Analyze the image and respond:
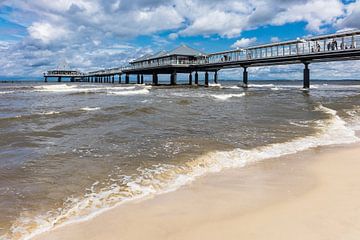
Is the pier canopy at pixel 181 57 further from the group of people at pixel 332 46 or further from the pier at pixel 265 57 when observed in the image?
the group of people at pixel 332 46

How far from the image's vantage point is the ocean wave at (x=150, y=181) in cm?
397

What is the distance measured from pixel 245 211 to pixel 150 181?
190 centimetres

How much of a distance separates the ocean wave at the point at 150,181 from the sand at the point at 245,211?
218 mm

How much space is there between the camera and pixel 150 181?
5.48 m

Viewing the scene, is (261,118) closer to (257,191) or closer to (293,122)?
(293,122)

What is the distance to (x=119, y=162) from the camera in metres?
6.67

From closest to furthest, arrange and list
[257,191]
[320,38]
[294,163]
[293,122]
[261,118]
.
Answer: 1. [257,191]
2. [294,163]
3. [293,122]
4. [261,118]
5. [320,38]

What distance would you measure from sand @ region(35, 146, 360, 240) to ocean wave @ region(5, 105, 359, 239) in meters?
0.22

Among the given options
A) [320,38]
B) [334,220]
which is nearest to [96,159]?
[334,220]

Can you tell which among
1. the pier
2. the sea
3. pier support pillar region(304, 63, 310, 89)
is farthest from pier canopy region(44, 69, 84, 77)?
the sea

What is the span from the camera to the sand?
353cm

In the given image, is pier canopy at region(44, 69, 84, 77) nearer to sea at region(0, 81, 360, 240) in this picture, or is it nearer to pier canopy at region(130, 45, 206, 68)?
→ pier canopy at region(130, 45, 206, 68)

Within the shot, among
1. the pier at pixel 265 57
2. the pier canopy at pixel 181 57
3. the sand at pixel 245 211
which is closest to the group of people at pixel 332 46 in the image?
the pier at pixel 265 57

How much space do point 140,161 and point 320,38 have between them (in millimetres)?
31155
